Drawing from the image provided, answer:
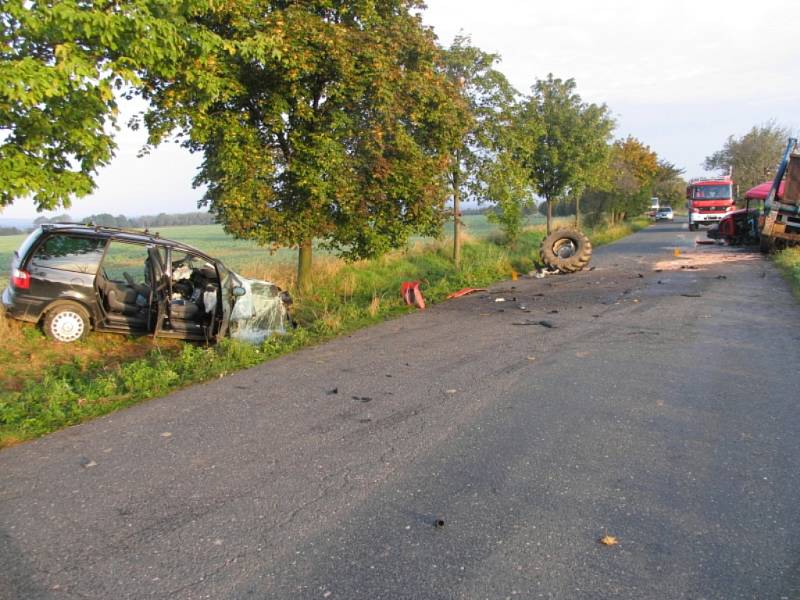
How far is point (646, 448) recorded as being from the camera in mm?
4824

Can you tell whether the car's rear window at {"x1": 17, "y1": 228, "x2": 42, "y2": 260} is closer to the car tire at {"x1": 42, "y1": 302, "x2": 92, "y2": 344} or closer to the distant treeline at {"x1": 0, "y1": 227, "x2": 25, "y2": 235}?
the car tire at {"x1": 42, "y1": 302, "x2": 92, "y2": 344}

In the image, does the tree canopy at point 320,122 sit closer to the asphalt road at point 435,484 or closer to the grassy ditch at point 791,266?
the asphalt road at point 435,484

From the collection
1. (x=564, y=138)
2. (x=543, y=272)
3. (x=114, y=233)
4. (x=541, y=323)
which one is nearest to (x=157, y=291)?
(x=114, y=233)

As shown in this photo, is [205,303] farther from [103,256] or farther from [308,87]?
[308,87]

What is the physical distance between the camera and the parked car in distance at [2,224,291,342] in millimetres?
8656

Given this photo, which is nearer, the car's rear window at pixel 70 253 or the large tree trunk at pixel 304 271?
the car's rear window at pixel 70 253

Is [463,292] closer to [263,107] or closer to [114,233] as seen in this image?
[263,107]

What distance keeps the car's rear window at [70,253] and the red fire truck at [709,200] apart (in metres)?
34.5

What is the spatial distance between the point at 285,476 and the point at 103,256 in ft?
19.5

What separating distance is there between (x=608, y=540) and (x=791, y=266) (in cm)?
1483

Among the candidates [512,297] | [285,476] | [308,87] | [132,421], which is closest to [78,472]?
[132,421]

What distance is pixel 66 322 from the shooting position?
8.77 meters

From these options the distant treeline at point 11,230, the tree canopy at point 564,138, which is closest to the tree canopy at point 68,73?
the tree canopy at point 564,138

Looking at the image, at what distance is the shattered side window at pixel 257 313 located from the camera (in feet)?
30.7
